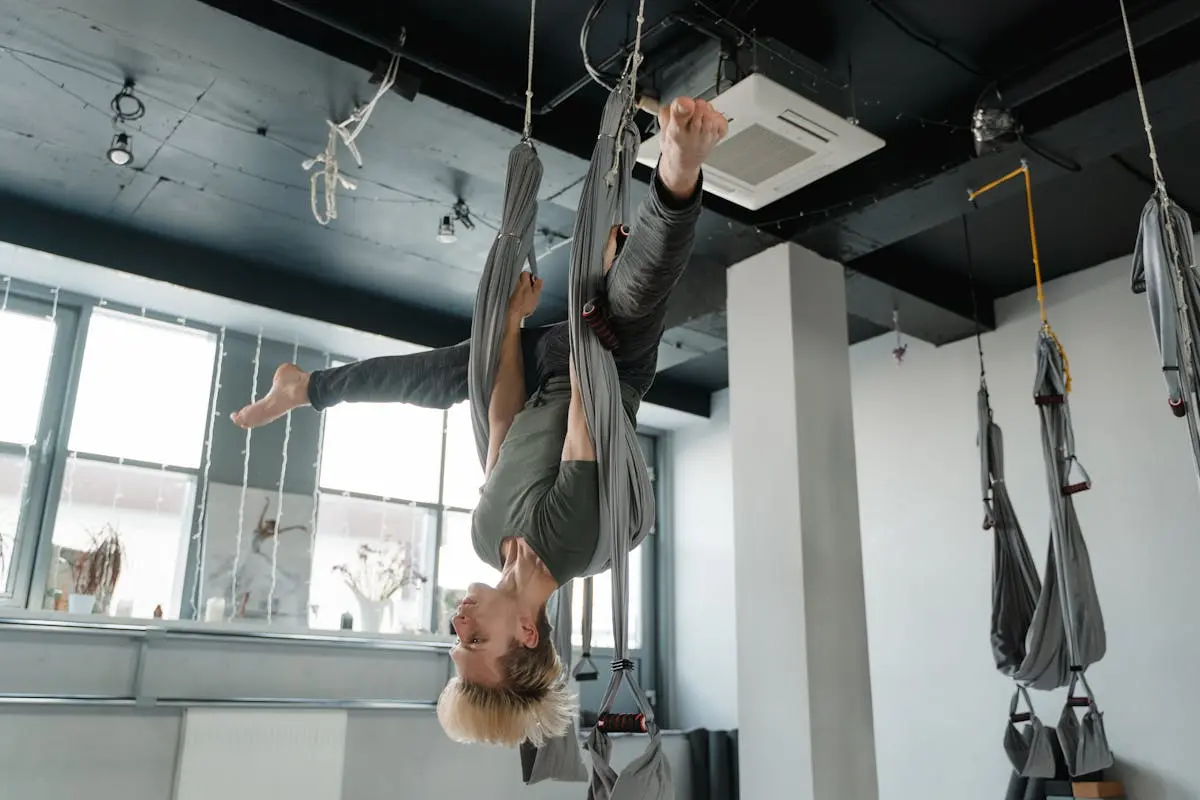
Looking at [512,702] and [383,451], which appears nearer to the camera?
[512,702]

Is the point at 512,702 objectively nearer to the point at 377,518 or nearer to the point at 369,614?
the point at 369,614

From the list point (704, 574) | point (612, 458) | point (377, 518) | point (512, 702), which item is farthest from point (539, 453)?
point (704, 574)

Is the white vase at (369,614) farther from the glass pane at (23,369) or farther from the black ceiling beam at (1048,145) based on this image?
the black ceiling beam at (1048,145)

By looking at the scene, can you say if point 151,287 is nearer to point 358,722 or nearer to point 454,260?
point 454,260

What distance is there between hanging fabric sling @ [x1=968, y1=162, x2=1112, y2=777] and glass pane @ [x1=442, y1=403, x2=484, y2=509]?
10.7 feet

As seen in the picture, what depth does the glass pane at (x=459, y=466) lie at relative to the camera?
6.00m

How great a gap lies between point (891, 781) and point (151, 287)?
4586 millimetres

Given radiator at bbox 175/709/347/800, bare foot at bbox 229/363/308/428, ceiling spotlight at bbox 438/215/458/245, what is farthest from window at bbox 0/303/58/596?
bare foot at bbox 229/363/308/428

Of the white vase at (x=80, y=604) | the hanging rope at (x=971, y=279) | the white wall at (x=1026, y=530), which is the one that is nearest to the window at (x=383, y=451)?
the white vase at (x=80, y=604)

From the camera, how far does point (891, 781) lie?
16.4 feet

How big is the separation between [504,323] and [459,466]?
3.82m

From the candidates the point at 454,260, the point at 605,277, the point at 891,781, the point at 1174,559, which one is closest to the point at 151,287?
the point at 454,260

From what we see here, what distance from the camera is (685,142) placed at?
174 centimetres

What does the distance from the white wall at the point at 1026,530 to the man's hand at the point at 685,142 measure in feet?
11.5
